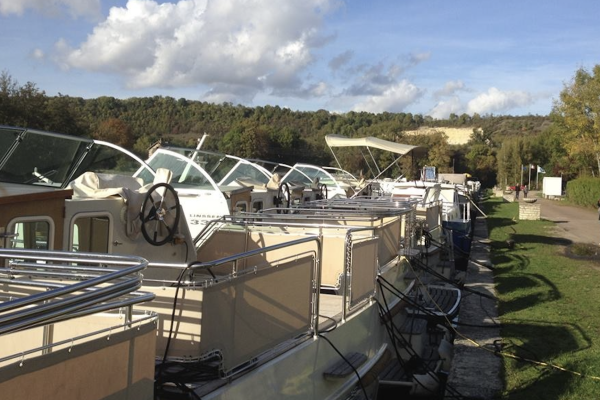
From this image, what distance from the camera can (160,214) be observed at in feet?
23.3

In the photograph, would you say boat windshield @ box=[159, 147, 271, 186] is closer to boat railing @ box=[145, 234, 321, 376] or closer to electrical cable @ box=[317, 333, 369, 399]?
electrical cable @ box=[317, 333, 369, 399]

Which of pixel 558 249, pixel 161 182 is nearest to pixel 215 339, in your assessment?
pixel 161 182

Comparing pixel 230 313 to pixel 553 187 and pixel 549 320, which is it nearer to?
pixel 549 320

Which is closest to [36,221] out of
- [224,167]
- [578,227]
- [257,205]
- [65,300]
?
[65,300]

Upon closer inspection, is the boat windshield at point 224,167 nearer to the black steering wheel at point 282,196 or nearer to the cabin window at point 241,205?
the black steering wheel at point 282,196

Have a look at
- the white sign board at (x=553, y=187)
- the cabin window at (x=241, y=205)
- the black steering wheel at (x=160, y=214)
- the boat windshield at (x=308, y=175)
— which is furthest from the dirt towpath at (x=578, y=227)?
the black steering wheel at (x=160, y=214)

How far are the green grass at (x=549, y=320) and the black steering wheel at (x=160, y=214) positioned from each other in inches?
181

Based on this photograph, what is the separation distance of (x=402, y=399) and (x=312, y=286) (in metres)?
2.98

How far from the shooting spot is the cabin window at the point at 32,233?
5406mm

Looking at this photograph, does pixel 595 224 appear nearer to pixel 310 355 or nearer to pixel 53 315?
pixel 310 355

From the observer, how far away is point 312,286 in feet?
18.9

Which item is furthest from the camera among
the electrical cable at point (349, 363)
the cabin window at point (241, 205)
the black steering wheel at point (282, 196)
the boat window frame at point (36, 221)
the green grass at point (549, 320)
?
the black steering wheel at point (282, 196)

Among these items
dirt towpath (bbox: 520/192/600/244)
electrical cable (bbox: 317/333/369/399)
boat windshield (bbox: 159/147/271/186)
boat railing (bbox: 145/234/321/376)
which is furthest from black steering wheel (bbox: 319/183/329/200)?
boat railing (bbox: 145/234/321/376)

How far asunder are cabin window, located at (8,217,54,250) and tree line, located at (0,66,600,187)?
1989cm
